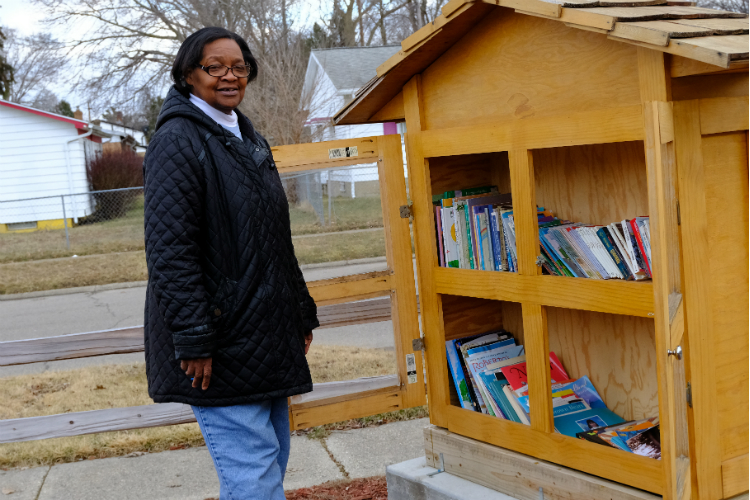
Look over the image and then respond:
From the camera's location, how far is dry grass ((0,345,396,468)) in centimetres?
479

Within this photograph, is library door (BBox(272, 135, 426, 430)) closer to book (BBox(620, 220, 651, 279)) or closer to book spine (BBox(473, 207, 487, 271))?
book spine (BBox(473, 207, 487, 271))

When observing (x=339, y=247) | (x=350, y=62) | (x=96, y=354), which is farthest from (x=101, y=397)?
(x=350, y=62)

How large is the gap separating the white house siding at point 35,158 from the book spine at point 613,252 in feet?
69.3

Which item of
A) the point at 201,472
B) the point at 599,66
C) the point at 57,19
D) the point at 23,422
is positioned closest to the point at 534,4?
the point at 599,66

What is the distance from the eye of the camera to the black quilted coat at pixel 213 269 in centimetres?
236

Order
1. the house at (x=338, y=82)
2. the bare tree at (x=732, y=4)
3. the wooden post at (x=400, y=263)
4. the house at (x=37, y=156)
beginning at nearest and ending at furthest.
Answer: the wooden post at (x=400, y=263) < the house at (x=338, y=82) < the house at (x=37, y=156) < the bare tree at (x=732, y=4)

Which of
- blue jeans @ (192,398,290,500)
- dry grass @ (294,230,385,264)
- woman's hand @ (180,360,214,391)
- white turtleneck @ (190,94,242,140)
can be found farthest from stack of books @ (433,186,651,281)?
woman's hand @ (180,360,214,391)

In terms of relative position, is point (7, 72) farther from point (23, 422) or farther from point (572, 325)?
point (572, 325)

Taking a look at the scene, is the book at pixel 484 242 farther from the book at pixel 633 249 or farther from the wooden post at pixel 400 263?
the book at pixel 633 249

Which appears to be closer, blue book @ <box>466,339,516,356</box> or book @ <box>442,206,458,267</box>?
book @ <box>442,206,458,267</box>

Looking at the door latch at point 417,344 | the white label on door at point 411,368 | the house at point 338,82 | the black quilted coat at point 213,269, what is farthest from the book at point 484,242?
the house at point 338,82

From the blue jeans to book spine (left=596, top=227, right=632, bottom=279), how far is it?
4.73ft

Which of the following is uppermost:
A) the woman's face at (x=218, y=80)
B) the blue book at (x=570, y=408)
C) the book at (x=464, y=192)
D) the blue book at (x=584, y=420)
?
the woman's face at (x=218, y=80)

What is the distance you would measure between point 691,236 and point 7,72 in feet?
107
